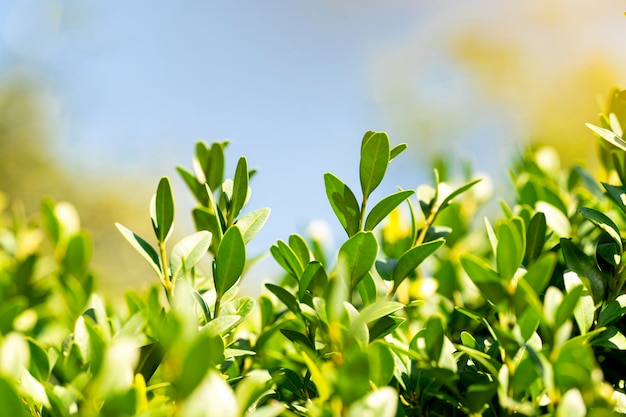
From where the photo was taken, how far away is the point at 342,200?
664mm

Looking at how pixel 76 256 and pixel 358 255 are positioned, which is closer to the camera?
pixel 358 255

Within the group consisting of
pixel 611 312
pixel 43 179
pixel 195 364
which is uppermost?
pixel 195 364

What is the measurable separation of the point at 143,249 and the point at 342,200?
22 cm

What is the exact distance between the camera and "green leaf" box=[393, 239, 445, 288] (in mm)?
626

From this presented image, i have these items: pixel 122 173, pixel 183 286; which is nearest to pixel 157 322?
pixel 183 286

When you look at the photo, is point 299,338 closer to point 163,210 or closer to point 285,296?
point 285,296

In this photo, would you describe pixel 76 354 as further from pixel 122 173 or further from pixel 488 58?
pixel 488 58

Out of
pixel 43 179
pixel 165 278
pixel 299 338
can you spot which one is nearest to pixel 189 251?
pixel 165 278

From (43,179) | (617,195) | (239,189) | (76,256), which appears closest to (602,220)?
(617,195)

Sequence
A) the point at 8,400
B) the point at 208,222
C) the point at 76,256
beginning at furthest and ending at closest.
→ the point at 76,256 → the point at 208,222 → the point at 8,400

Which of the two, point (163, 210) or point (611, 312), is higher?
point (163, 210)

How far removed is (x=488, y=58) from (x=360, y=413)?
46.3ft

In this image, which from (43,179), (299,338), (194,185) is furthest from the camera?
(43,179)

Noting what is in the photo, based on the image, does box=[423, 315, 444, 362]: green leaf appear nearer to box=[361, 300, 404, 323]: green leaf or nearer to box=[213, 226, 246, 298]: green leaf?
box=[361, 300, 404, 323]: green leaf
